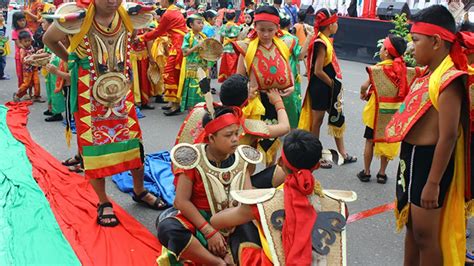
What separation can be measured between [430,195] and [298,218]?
33.2 inches

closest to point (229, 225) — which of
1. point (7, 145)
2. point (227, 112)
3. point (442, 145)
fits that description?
point (227, 112)

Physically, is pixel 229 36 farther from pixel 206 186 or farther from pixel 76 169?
pixel 206 186

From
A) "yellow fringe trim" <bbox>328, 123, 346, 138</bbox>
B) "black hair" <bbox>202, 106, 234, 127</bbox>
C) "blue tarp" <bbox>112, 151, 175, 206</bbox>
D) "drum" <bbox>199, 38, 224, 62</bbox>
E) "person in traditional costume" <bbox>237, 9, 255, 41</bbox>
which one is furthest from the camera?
"person in traditional costume" <bbox>237, 9, 255, 41</bbox>

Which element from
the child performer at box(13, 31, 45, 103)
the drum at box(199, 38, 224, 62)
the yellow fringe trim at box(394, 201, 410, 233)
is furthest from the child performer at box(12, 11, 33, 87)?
the yellow fringe trim at box(394, 201, 410, 233)

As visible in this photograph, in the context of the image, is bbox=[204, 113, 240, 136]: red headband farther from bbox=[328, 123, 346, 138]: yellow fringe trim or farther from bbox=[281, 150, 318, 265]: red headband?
bbox=[328, 123, 346, 138]: yellow fringe trim

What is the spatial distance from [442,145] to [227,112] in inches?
42.6

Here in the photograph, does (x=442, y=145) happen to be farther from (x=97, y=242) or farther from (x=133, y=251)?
(x=97, y=242)

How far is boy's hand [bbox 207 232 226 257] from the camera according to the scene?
268 centimetres

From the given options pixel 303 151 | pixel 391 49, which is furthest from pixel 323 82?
pixel 303 151

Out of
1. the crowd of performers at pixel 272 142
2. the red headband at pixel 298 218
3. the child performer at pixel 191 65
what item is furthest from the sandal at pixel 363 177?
the red headband at pixel 298 218

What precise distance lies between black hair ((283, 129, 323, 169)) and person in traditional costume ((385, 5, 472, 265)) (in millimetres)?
710

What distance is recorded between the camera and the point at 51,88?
6680mm

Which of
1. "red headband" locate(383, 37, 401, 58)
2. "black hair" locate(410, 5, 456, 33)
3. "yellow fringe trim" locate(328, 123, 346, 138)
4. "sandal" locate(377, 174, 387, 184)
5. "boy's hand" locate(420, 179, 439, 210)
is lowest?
"sandal" locate(377, 174, 387, 184)

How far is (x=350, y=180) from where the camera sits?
4.92 m
